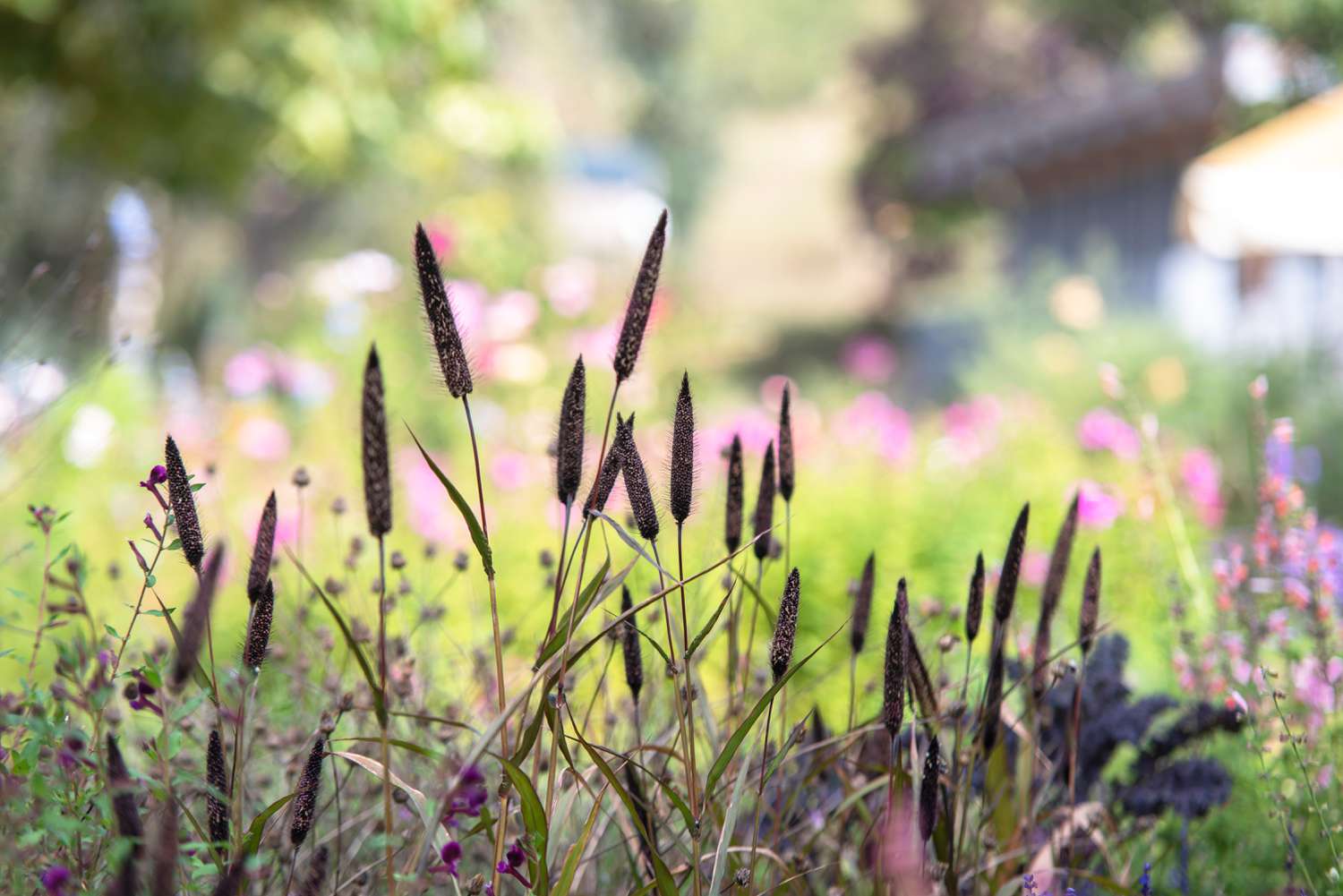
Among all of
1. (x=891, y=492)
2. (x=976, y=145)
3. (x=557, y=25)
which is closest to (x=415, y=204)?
(x=557, y=25)

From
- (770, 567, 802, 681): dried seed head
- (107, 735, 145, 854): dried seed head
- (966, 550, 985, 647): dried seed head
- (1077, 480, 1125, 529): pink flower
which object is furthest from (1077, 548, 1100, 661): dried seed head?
(1077, 480, 1125, 529): pink flower

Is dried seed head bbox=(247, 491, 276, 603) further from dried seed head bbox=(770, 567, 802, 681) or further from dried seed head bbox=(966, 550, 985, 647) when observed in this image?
dried seed head bbox=(966, 550, 985, 647)

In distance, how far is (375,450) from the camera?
3.20 ft

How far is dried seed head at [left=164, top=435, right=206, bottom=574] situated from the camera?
108 centimetres

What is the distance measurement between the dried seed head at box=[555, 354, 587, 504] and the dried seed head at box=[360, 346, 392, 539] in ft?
0.53

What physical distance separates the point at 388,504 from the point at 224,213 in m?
10.9

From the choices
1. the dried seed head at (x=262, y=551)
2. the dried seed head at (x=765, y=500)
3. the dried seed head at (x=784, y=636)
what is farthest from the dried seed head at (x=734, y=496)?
the dried seed head at (x=262, y=551)

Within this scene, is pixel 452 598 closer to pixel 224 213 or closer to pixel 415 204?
pixel 224 213

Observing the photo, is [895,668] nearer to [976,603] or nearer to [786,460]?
[976,603]

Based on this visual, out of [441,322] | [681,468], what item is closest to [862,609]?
[681,468]

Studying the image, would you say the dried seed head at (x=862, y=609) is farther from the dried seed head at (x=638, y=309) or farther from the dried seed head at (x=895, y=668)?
the dried seed head at (x=638, y=309)

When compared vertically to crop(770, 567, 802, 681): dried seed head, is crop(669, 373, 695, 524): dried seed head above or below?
above

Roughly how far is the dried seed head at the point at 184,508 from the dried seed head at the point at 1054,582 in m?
0.84

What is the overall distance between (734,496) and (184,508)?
534 millimetres
